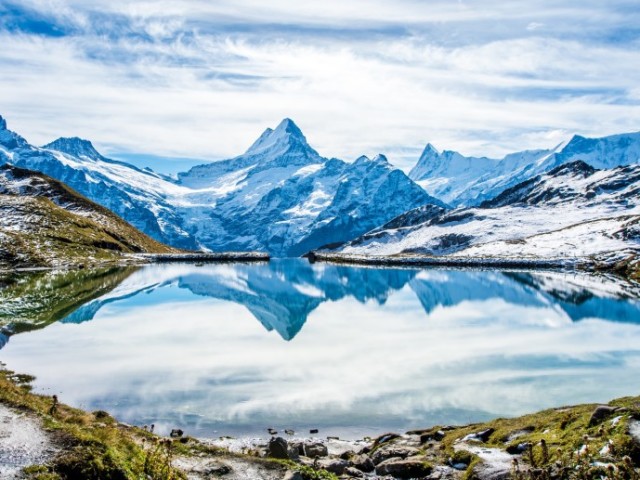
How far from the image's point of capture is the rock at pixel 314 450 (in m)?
27.3

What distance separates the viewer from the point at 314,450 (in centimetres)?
2744

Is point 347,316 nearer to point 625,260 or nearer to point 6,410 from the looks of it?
point 6,410

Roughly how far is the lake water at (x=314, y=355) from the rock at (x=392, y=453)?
24.8ft

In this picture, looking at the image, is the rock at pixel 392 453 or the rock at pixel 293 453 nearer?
the rock at pixel 293 453

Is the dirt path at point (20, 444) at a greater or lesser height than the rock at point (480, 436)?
greater

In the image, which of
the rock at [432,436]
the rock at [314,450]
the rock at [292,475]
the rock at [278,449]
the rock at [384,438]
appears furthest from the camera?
the rock at [384,438]

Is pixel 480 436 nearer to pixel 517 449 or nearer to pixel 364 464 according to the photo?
pixel 517 449

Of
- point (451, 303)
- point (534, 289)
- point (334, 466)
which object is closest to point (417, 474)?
point (334, 466)

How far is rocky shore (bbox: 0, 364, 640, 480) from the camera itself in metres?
16.2

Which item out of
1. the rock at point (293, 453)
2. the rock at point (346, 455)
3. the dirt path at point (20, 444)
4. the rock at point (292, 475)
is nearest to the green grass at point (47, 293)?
the rock at point (293, 453)

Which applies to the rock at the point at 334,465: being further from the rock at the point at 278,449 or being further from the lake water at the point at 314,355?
the lake water at the point at 314,355

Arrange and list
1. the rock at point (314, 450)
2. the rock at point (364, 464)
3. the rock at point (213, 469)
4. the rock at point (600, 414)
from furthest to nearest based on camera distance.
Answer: the rock at point (314, 450) → the rock at point (364, 464) → the rock at point (600, 414) → the rock at point (213, 469)

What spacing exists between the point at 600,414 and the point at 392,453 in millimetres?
9070

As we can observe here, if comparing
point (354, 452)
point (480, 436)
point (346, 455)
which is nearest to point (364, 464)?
point (346, 455)
